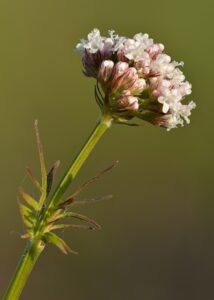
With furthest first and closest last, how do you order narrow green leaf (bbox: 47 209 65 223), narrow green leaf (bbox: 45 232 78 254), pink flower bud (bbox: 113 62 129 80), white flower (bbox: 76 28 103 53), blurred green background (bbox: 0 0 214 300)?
blurred green background (bbox: 0 0 214 300), white flower (bbox: 76 28 103 53), pink flower bud (bbox: 113 62 129 80), narrow green leaf (bbox: 47 209 65 223), narrow green leaf (bbox: 45 232 78 254)

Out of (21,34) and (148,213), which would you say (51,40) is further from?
(148,213)

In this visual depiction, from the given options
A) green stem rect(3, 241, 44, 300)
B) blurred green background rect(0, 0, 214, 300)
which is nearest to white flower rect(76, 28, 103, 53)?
green stem rect(3, 241, 44, 300)

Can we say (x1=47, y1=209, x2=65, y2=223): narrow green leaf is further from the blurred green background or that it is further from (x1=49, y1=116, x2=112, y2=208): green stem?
the blurred green background

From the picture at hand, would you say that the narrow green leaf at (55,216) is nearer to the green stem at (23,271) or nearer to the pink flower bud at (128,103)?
the green stem at (23,271)

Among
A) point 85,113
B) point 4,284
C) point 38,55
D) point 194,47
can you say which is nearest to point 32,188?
point 4,284

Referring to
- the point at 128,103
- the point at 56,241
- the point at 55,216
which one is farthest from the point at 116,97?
the point at 56,241

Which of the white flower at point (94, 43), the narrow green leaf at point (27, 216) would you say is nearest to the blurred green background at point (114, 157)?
the white flower at point (94, 43)
